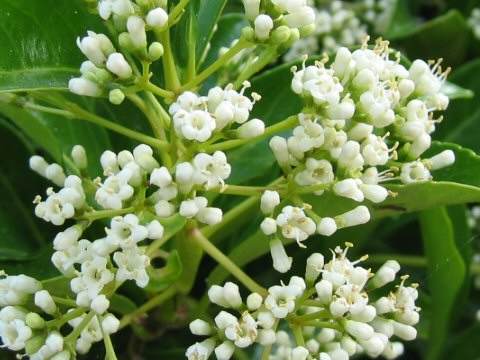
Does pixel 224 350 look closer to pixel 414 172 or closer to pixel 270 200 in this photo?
pixel 270 200

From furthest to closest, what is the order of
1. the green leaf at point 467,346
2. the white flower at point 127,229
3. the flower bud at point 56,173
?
1. the green leaf at point 467,346
2. the flower bud at point 56,173
3. the white flower at point 127,229

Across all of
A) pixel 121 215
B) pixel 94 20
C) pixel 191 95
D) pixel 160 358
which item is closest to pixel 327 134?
pixel 191 95

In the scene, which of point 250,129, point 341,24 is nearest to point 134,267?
point 250,129

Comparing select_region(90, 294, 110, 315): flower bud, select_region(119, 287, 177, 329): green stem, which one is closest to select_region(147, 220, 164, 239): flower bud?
select_region(90, 294, 110, 315): flower bud

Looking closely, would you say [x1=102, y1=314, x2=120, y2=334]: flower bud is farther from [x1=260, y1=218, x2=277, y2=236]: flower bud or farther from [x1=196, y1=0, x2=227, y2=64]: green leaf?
[x1=196, y1=0, x2=227, y2=64]: green leaf

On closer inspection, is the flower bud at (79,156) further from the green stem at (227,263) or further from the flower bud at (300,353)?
the flower bud at (300,353)

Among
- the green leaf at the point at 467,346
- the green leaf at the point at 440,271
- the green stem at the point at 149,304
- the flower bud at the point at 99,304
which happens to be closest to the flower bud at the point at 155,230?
the flower bud at the point at 99,304
